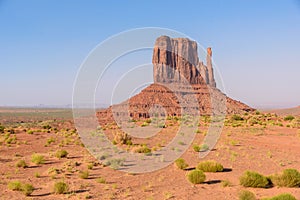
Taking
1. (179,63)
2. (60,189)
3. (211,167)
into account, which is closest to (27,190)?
(60,189)

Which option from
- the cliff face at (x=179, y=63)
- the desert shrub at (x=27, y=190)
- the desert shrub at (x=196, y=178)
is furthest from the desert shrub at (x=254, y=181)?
the cliff face at (x=179, y=63)

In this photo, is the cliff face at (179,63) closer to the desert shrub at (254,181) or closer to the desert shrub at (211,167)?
the desert shrub at (211,167)

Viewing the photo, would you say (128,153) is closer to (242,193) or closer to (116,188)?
(116,188)

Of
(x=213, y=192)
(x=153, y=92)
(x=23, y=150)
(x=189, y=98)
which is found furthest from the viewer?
(x=153, y=92)

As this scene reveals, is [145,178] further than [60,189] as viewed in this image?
Yes

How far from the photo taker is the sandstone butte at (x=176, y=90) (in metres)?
88.8

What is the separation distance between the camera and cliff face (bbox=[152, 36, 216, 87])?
119 m

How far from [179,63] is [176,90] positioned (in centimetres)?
3204

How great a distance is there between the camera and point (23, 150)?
24891 mm

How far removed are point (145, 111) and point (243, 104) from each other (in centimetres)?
4239

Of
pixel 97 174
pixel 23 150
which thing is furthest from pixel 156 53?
pixel 97 174

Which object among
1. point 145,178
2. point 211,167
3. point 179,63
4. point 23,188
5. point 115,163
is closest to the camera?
point 23,188

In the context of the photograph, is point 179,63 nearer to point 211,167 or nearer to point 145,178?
point 211,167

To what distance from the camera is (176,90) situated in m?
98.8
